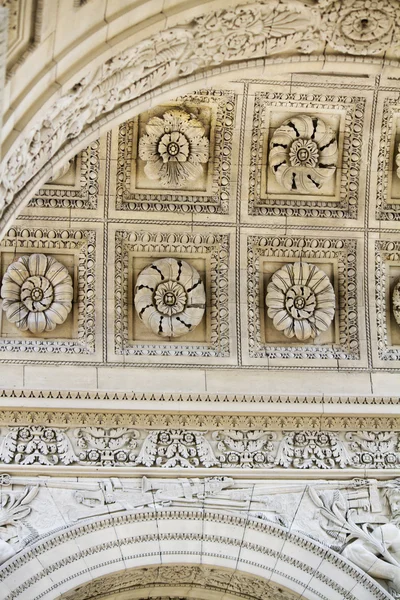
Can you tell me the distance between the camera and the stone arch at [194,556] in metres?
13.0

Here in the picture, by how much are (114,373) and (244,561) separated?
7.48 ft

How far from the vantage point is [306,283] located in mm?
14352

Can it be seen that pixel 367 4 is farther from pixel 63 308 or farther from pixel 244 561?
pixel 244 561

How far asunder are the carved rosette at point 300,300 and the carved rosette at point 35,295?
2145mm

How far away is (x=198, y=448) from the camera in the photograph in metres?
13.7

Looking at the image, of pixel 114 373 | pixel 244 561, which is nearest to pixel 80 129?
pixel 114 373

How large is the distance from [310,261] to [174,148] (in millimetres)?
1909

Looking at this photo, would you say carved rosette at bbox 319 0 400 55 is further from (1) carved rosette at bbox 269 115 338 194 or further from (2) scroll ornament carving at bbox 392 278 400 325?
(2) scroll ornament carving at bbox 392 278 400 325

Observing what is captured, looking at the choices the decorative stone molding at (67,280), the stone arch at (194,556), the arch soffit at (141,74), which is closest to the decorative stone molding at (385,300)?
the stone arch at (194,556)

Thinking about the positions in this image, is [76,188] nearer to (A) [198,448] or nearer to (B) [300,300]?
(B) [300,300]

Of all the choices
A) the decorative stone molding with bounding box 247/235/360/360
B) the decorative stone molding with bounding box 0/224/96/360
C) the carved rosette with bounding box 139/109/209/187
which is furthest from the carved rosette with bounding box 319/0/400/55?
the decorative stone molding with bounding box 0/224/96/360

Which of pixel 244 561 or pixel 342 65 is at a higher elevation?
pixel 342 65

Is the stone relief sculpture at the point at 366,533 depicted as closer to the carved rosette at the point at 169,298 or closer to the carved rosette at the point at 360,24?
the carved rosette at the point at 169,298

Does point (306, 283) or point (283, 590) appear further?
point (306, 283)
